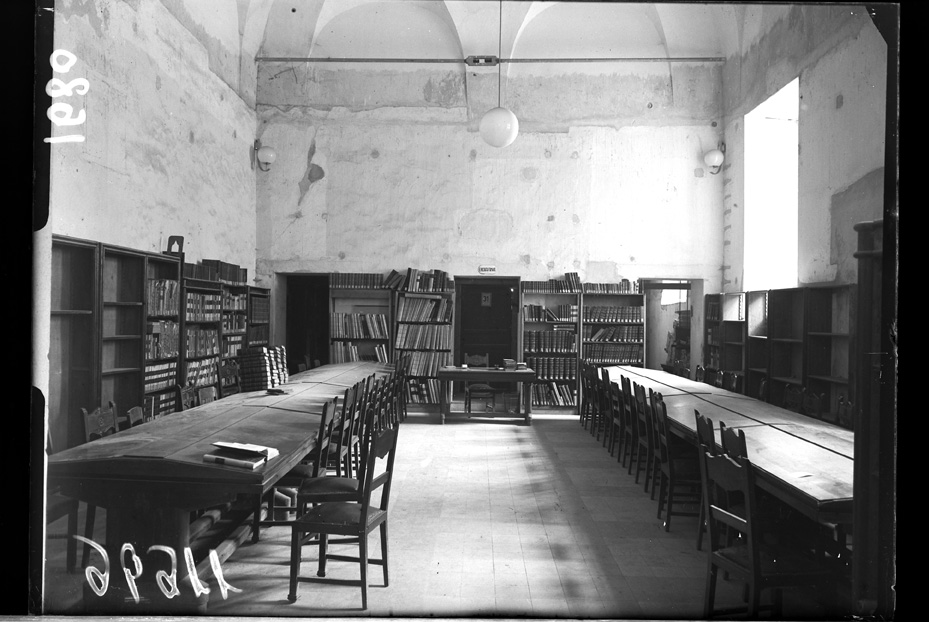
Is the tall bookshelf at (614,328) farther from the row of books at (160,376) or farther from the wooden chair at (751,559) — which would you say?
the wooden chair at (751,559)

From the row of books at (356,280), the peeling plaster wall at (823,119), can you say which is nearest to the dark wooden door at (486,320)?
the row of books at (356,280)

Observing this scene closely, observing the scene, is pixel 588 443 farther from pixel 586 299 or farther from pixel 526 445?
pixel 586 299

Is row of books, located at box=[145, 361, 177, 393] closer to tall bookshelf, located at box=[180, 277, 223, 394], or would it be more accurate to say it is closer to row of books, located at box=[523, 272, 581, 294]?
tall bookshelf, located at box=[180, 277, 223, 394]

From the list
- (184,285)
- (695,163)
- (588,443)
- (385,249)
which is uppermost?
(695,163)

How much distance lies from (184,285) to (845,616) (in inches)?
242

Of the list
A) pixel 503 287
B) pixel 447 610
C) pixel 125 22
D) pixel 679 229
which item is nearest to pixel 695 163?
pixel 679 229

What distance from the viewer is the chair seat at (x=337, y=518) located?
2996 mm

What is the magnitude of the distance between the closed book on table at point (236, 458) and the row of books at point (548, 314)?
7056 mm

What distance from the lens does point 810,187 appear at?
693 centimetres

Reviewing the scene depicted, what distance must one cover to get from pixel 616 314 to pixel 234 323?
5.33 meters

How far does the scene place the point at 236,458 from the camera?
278cm

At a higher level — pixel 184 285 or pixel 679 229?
pixel 679 229

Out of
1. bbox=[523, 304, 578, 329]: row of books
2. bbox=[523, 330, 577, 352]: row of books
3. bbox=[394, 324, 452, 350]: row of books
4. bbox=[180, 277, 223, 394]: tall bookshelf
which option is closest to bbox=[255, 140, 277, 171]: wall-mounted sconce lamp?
bbox=[180, 277, 223, 394]: tall bookshelf

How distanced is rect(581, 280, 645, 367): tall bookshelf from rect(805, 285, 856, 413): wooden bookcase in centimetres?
291
